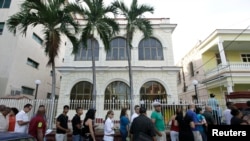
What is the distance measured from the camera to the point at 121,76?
44.4 ft

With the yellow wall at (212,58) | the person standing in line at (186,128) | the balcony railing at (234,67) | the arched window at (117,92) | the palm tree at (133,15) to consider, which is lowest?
the person standing in line at (186,128)

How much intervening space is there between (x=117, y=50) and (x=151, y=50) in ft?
10.4

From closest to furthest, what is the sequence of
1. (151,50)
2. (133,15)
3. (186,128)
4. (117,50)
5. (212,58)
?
(186,128)
(133,15)
(151,50)
(117,50)
(212,58)

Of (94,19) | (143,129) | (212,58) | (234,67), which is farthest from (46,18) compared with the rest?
(212,58)

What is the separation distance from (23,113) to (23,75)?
1120 centimetres

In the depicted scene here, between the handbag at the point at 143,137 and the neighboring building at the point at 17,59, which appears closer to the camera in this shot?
the handbag at the point at 143,137

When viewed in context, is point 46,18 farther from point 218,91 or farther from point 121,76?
point 218,91

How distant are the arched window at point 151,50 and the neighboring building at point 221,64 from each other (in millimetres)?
5268

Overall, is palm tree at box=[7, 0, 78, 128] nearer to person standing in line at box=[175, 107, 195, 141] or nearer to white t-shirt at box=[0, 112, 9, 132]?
white t-shirt at box=[0, 112, 9, 132]

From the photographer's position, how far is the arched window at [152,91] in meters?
13.2

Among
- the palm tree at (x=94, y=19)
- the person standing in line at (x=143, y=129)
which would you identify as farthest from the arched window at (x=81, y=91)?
the person standing in line at (x=143, y=129)

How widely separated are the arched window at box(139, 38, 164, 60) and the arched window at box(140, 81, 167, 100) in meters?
2.45

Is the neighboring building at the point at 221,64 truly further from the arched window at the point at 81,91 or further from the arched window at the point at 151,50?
the arched window at the point at 81,91

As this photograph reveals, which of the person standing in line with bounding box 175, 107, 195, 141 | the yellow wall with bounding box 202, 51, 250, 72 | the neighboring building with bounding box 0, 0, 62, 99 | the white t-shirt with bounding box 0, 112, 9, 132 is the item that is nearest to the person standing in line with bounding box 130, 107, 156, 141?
the person standing in line with bounding box 175, 107, 195, 141
